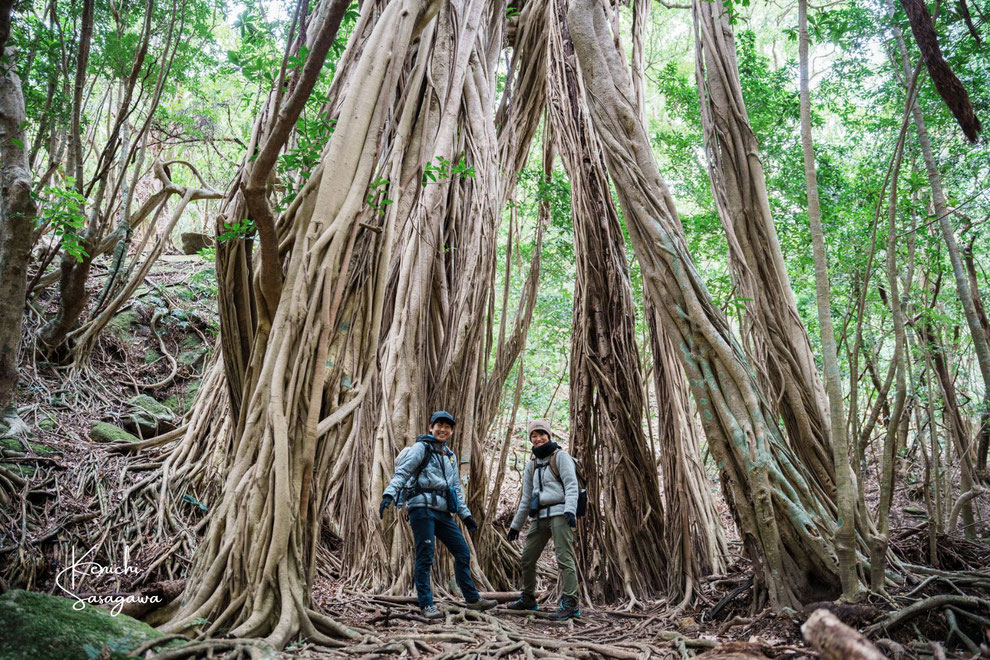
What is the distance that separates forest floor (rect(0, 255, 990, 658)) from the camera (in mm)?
2311

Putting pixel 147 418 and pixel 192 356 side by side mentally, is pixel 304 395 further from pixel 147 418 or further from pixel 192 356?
pixel 192 356

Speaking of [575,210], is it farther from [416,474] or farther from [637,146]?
[416,474]

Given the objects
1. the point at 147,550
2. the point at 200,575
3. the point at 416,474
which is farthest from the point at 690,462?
the point at 147,550

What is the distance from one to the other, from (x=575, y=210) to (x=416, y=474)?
2.49 metres

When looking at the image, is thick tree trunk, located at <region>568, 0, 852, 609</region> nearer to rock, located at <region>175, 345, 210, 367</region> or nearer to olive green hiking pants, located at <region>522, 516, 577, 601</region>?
olive green hiking pants, located at <region>522, 516, 577, 601</region>

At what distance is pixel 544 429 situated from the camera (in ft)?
12.6

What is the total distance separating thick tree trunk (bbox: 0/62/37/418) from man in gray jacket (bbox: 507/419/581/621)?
2986 mm

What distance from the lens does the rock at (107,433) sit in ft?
16.5

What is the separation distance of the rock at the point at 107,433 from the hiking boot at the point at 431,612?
9.94 feet

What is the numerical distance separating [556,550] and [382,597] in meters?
1.02

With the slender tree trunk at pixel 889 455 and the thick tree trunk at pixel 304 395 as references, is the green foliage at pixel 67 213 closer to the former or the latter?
the thick tree trunk at pixel 304 395

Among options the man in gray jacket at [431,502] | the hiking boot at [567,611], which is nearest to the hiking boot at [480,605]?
the man in gray jacket at [431,502]

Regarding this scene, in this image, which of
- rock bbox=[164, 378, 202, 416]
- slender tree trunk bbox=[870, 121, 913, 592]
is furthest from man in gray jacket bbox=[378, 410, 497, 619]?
rock bbox=[164, 378, 202, 416]

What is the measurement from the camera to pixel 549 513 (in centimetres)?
372
